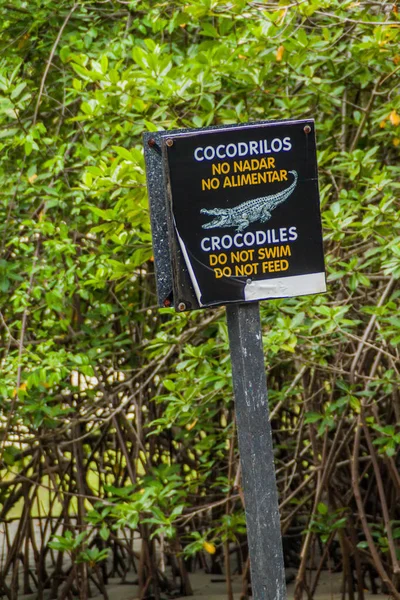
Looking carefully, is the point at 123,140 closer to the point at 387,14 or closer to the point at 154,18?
the point at 154,18

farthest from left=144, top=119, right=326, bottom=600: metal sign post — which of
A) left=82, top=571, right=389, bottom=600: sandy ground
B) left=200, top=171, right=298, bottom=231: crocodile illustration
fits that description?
left=82, top=571, right=389, bottom=600: sandy ground

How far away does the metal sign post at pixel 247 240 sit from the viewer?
2.32m

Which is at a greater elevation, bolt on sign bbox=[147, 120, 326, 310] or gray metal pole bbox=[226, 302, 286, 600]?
bolt on sign bbox=[147, 120, 326, 310]

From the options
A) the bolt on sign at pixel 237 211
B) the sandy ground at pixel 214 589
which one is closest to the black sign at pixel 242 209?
the bolt on sign at pixel 237 211

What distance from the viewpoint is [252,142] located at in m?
2.35

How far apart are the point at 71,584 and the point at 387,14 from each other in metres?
3.15

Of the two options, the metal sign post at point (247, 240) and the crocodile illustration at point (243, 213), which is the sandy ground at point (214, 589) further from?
the crocodile illustration at point (243, 213)

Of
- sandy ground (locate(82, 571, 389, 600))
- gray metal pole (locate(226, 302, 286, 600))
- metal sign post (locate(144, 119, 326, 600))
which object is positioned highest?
metal sign post (locate(144, 119, 326, 600))

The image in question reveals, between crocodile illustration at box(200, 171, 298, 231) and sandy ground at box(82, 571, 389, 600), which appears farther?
sandy ground at box(82, 571, 389, 600)

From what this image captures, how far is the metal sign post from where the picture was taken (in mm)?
2320

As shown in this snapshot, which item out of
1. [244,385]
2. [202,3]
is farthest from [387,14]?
[244,385]

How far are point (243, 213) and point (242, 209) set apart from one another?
0.03 feet

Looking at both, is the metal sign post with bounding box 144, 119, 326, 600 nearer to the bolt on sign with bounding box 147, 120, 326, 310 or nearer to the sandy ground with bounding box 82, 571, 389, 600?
the bolt on sign with bounding box 147, 120, 326, 310

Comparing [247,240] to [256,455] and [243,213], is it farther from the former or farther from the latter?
[256,455]
